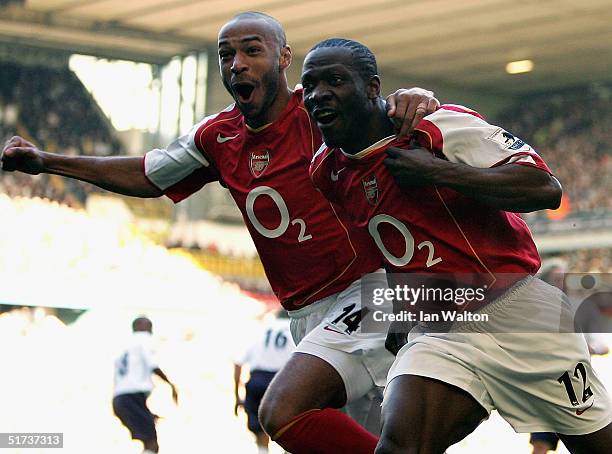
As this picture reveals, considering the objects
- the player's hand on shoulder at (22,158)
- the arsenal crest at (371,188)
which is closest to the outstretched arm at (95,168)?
the player's hand on shoulder at (22,158)

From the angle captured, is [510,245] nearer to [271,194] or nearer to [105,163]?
[271,194]

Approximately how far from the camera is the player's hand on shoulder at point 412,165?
407 cm

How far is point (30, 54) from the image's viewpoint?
31672 mm

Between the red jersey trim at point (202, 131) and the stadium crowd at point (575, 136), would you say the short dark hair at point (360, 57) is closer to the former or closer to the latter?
the red jersey trim at point (202, 131)

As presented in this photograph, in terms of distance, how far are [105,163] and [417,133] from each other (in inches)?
80.9

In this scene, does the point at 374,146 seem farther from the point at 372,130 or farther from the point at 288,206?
the point at 288,206

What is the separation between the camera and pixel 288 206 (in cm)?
532

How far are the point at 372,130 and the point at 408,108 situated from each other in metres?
0.20

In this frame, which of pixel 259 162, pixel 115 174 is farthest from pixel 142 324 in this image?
pixel 259 162

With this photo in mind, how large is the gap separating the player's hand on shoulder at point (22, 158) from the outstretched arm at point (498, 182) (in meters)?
2.12

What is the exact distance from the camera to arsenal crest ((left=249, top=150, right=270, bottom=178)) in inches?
213

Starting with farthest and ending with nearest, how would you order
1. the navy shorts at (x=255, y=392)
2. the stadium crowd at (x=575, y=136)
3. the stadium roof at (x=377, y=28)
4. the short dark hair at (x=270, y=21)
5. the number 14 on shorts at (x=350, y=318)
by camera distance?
the stadium crowd at (x=575, y=136)
the stadium roof at (x=377, y=28)
the navy shorts at (x=255, y=392)
the short dark hair at (x=270, y=21)
the number 14 on shorts at (x=350, y=318)

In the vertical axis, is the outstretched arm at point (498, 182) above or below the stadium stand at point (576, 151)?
below

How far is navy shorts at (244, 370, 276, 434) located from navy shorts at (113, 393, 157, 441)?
119 centimetres
